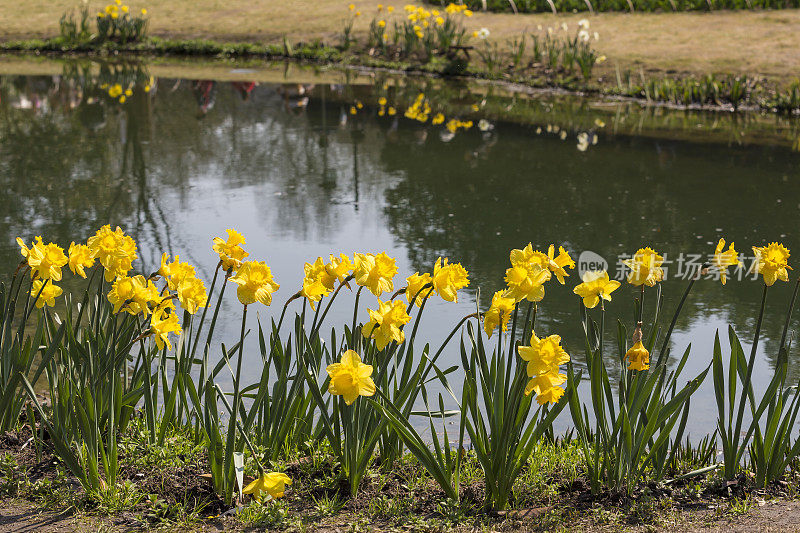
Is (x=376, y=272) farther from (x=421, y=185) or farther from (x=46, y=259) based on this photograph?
(x=421, y=185)

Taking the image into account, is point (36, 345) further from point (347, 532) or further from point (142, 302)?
point (347, 532)

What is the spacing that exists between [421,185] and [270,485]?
579 centimetres

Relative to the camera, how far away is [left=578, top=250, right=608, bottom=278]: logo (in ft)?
18.8

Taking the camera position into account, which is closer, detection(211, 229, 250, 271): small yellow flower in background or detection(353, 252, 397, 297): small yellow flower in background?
detection(353, 252, 397, 297): small yellow flower in background

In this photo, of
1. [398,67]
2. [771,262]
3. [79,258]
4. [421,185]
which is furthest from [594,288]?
[398,67]

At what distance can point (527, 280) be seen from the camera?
2.47 meters

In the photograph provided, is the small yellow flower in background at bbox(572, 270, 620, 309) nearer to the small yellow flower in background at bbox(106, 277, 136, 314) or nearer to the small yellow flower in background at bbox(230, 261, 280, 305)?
the small yellow flower in background at bbox(230, 261, 280, 305)

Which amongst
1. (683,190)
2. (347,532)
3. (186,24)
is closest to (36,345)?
(347,532)

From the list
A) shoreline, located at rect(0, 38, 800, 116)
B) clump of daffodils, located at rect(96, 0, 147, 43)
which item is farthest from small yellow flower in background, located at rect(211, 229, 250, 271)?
clump of daffodils, located at rect(96, 0, 147, 43)

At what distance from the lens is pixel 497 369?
2.60m

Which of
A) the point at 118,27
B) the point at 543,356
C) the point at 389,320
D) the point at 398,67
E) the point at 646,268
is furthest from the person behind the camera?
the point at 118,27

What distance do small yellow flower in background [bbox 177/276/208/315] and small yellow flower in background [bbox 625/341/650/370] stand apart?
1.23 metres

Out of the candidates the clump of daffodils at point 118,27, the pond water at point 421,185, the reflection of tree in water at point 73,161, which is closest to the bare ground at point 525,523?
the pond water at point 421,185

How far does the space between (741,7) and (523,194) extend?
12.5 meters
